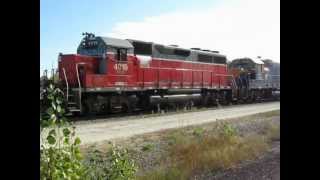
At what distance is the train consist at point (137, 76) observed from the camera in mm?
22453

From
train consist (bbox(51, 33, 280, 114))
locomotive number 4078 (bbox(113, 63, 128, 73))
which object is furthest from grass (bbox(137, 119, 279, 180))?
locomotive number 4078 (bbox(113, 63, 128, 73))

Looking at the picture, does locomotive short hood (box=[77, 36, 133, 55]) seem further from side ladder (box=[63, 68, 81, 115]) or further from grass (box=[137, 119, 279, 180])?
grass (box=[137, 119, 279, 180])

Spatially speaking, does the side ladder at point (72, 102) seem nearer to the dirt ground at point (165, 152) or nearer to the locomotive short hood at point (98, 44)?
the locomotive short hood at point (98, 44)

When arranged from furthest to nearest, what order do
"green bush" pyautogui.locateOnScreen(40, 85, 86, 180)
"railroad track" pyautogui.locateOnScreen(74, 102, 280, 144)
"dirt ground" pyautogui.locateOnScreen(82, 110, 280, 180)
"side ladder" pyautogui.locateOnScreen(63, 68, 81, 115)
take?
1. "side ladder" pyautogui.locateOnScreen(63, 68, 81, 115)
2. "railroad track" pyautogui.locateOnScreen(74, 102, 280, 144)
3. "dirt ground" pyautogui.locateOnScreen(82, 110, 280, 180)
4. "green bush" pyautogui.locateOnScreen(40, 85, 86, 180)

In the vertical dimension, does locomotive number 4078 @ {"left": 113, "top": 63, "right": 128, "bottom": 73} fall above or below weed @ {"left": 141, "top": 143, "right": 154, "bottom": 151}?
above

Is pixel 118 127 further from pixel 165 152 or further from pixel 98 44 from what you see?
pixel 98 44

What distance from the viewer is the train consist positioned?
2245 centimetres

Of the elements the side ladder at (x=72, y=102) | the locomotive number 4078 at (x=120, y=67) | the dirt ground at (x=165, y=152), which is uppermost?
the locomotive number 4078 at (x=120, y=67)

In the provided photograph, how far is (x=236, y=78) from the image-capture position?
3784cm

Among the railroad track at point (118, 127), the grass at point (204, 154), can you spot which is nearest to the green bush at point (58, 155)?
the grass at point (204, 154)

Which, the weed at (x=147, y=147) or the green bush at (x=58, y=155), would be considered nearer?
the green bush at (x=58, y=155)
